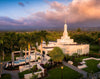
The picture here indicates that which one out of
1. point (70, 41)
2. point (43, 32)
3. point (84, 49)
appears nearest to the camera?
point (43, 32)

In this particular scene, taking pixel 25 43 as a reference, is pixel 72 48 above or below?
below

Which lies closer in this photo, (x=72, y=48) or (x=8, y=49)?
(x=8, y=49)

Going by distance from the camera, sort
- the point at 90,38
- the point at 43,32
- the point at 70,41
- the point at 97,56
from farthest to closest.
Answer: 1. the point at 90,38
2. the point at 70,41
3. the point at 97,56
4. the point at 43,32

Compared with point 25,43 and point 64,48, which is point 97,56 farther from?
point 25,43

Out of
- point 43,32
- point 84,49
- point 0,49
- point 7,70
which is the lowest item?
point 7,70

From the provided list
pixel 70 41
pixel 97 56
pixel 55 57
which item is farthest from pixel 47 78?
pixel 70 41

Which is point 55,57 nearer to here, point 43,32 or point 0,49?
point 43,32

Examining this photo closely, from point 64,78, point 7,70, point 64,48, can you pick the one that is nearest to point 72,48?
point 64,48

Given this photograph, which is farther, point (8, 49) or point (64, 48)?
point (64, 48)

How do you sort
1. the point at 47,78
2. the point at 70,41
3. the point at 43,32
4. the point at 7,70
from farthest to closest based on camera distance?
1. the point at 70,41
2. the point at 43,32
3. the point at 7,70
4. the point at 47,78
